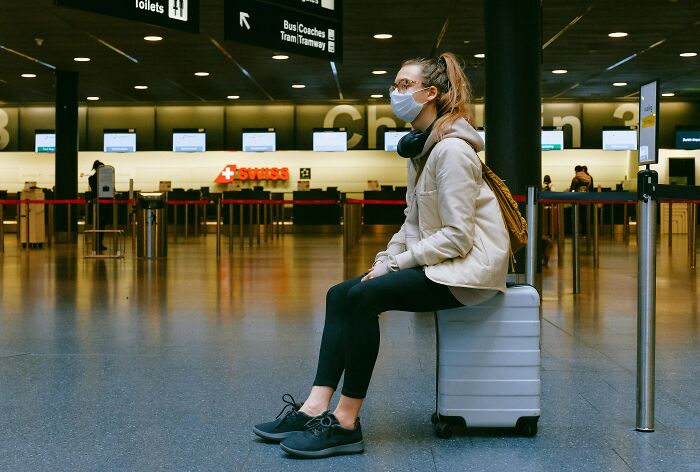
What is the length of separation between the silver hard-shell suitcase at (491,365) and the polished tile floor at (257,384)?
85mm

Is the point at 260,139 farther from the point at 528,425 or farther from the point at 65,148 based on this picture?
the point at 528,425

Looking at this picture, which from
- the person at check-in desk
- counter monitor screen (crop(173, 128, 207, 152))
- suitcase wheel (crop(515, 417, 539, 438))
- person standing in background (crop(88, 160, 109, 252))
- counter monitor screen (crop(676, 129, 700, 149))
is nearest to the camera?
the person at check-in desk

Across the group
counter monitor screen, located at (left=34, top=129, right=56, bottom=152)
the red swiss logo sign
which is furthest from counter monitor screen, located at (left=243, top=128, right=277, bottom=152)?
counter monitor screen, located at (left=34, top=129, right=56, bottom=152)

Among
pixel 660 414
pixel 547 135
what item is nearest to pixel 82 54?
pixel 547 135

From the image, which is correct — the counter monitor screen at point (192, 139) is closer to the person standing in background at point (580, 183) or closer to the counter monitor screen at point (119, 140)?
the counter monitor screen at point (119, 140)

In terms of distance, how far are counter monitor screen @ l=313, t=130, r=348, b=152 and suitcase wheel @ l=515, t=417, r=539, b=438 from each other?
22451 millimetres

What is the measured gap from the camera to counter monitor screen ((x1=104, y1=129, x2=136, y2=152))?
83.2ft

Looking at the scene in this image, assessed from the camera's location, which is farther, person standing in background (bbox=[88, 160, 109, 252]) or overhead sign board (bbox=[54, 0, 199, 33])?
person standing in background (bbox=[88, 160, 109, 252])

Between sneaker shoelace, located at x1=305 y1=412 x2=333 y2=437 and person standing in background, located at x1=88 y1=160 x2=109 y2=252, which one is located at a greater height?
person standing in background, located at x1=88 y1=160 x2=109 y2=252

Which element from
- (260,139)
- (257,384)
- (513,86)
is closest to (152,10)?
(513,86)

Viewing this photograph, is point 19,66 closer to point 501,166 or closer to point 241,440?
point 501,166

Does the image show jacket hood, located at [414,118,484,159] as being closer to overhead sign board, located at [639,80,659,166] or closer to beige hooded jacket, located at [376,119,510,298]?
beige hooded jacket, located at [376,119,510,298]

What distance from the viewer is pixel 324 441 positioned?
2.77 m

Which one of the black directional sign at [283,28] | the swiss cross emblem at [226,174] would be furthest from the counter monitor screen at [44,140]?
the black directional sign at [283,28]
